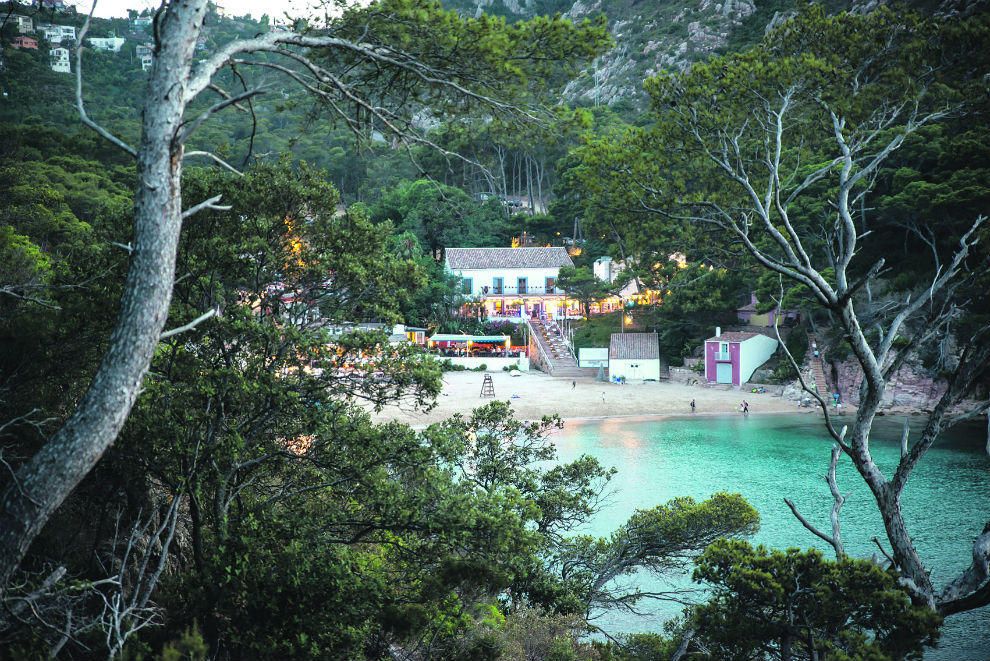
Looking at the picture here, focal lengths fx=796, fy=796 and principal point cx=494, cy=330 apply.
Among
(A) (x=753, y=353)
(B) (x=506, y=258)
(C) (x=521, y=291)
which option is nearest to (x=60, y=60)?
(B) (x=506, y=258)

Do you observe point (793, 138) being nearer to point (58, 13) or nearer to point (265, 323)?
point (265, 323)

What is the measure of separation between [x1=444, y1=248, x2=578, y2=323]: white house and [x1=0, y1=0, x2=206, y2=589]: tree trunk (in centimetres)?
4322

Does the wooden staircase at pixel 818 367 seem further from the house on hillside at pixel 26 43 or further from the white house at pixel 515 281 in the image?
the house on hillside at pixel 26 43

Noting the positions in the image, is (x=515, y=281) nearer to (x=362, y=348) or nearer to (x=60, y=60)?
(x=362, y=348)

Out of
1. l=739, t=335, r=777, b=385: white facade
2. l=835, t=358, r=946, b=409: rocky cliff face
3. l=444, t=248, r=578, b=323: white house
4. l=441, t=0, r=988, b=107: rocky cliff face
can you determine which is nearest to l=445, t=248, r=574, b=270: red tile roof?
l=444, t=248, r=578, b=323: white house

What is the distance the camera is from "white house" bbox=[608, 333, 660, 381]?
38.9m

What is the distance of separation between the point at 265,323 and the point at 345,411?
1.02 metres

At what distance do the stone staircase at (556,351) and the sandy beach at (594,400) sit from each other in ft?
6.88

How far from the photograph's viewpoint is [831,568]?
620 cm

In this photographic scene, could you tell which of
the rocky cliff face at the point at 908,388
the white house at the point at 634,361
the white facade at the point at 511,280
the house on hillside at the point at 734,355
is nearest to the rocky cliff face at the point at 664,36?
the white facade at the point at 511,280

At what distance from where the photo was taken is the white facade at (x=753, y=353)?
36969mm

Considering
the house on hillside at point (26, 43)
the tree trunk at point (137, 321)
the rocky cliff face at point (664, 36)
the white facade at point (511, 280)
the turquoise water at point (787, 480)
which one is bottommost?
the turquoise water at point (787, 480)

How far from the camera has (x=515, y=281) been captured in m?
47.8

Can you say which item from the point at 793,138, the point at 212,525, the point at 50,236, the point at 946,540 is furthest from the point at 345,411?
the point at 50,236
